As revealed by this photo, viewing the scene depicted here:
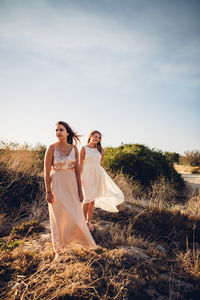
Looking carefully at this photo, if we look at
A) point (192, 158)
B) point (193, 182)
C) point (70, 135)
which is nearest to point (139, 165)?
point (193, 182)

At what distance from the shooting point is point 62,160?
10.8 ft

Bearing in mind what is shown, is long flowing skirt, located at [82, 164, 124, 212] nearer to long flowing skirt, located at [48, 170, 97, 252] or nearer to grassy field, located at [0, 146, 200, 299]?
grassy field, located at [0, 146, 200, 299]

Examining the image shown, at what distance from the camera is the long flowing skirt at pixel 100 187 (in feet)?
14.8

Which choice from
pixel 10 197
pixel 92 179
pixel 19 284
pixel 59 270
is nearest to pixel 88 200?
pixel 92 179

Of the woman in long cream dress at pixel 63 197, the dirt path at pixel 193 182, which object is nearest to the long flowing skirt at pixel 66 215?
the woman in long cream dress at pixel 63 197

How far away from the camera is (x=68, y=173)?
11.1ft

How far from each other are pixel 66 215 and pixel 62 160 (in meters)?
0.84

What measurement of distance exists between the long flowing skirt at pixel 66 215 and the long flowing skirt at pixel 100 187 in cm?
107

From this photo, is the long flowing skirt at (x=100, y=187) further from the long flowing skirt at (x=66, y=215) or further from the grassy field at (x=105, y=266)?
the long flowing skirt at (x=66, y=215)

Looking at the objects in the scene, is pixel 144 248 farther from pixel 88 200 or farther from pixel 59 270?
pixel 59 270

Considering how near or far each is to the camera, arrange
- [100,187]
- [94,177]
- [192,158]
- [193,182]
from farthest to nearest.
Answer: [192,158]
[193,182]
[100,187]
[94,177]

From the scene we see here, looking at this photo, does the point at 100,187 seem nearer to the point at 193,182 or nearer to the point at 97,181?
the point at 97,181

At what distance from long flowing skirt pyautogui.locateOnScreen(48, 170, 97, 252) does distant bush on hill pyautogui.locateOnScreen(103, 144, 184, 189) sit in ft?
18.7

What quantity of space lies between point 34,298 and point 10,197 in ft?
15.7
